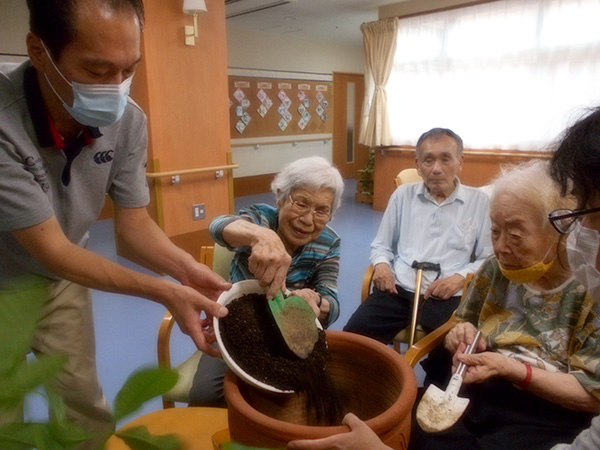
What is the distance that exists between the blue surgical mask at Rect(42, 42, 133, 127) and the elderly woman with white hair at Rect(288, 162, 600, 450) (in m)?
1.07

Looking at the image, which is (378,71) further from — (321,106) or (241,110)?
(321,106)

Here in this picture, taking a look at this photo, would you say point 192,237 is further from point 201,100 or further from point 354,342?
point 354,342

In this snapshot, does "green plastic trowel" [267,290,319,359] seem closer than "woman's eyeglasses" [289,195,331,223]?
Yes

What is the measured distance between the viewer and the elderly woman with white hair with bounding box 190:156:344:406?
1.35 meters

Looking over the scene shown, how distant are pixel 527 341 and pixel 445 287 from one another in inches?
29.0

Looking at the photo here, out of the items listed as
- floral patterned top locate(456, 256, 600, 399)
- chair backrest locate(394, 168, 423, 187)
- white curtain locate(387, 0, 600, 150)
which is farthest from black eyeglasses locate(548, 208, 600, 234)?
white curtain locate(387, 0, 600, 150)

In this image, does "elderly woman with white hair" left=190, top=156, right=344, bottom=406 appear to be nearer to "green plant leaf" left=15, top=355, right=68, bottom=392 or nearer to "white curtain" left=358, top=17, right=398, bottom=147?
"green plant leaf" left=15, top=355, right=68, bottom=392

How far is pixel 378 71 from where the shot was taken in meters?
5.55

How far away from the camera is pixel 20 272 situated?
45.0 inches

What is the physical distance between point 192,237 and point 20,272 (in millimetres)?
2730

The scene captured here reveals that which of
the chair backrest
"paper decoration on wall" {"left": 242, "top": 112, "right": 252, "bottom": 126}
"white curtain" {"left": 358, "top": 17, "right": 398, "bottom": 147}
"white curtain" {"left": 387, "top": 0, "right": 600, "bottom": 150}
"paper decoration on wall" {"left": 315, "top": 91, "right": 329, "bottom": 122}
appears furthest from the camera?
"paper decoration on wall" {"left": 315, "top": 91, "right": 329, "bottom": 122}

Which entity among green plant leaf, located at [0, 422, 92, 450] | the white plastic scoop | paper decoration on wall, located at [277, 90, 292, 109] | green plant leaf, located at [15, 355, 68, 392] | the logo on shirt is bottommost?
the white plastic scoop

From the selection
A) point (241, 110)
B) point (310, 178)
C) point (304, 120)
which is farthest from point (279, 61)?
point (310, 178)

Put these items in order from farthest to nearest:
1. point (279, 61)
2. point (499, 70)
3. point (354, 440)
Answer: point (279, 61) < point (499, 70) < point (354, 440)
